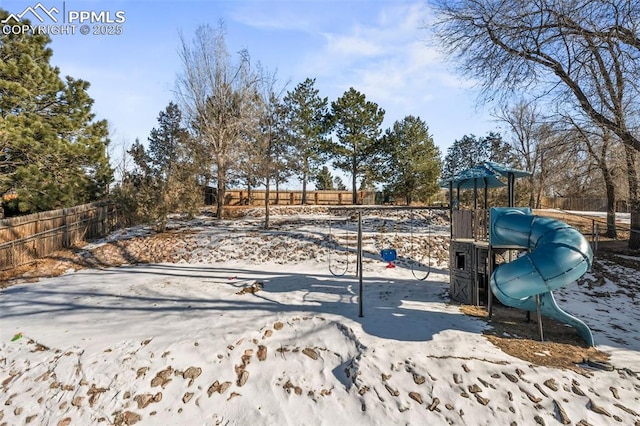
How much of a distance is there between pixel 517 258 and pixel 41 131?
43.6 ft

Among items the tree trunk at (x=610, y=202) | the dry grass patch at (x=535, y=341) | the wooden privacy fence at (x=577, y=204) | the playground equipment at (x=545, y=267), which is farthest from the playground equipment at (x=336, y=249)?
the wooden privacy fence at (x=577, y=204)

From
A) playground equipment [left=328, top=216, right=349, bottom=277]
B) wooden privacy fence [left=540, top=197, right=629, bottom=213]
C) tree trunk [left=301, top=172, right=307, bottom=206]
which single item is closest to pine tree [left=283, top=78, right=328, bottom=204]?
tree trunk [left=301, top=172, right=307, bottom=206]

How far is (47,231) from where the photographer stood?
9969 millimetres

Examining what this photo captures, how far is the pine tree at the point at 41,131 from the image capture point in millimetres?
8852

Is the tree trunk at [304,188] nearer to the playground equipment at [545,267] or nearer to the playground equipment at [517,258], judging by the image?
the playground equipment at [517,258]

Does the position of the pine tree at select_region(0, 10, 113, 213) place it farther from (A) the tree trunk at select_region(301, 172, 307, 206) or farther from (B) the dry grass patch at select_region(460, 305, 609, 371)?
(A) the tree trunk at select_region(301, 172, 307, 206)

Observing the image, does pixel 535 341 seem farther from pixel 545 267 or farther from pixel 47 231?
pixel 47 231

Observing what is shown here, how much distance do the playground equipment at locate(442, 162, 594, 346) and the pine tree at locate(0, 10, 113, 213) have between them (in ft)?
39.7

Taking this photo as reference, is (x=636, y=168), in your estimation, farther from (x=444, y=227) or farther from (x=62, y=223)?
(x=62, y=223)

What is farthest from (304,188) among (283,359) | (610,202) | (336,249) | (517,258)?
(283,359)

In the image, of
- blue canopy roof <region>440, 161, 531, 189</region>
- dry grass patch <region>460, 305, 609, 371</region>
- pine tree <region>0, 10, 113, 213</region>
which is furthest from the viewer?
pine tree <region>0, 10, 113, 213</region>

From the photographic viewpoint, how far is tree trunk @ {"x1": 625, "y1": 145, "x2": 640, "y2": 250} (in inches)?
369

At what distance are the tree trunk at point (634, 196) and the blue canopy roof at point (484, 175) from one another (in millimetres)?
5770

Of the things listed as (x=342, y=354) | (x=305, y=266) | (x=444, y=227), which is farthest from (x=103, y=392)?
(x=444, y=227)
